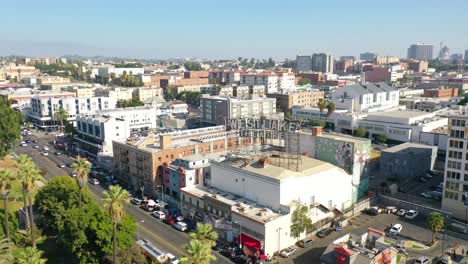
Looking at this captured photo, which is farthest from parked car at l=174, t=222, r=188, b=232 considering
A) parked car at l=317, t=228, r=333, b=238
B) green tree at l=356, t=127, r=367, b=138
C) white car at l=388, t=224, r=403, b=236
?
green tree at l=356, t=127, r=367, b=138

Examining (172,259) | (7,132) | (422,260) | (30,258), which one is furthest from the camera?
(7,132)

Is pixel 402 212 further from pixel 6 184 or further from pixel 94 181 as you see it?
pixel 94 181

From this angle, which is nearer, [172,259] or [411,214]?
[172,259]

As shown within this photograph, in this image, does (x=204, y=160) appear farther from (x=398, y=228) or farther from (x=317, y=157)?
(x=398, y=228)

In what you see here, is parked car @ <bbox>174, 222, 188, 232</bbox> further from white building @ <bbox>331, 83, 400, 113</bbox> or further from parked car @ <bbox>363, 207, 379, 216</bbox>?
white building @ <bbox>331, 83, 400, 113</bbox>

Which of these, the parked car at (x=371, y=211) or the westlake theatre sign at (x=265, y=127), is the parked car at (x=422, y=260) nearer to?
the parked car at (x=371, y=211)

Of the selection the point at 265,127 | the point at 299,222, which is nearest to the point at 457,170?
the point at 299,222
